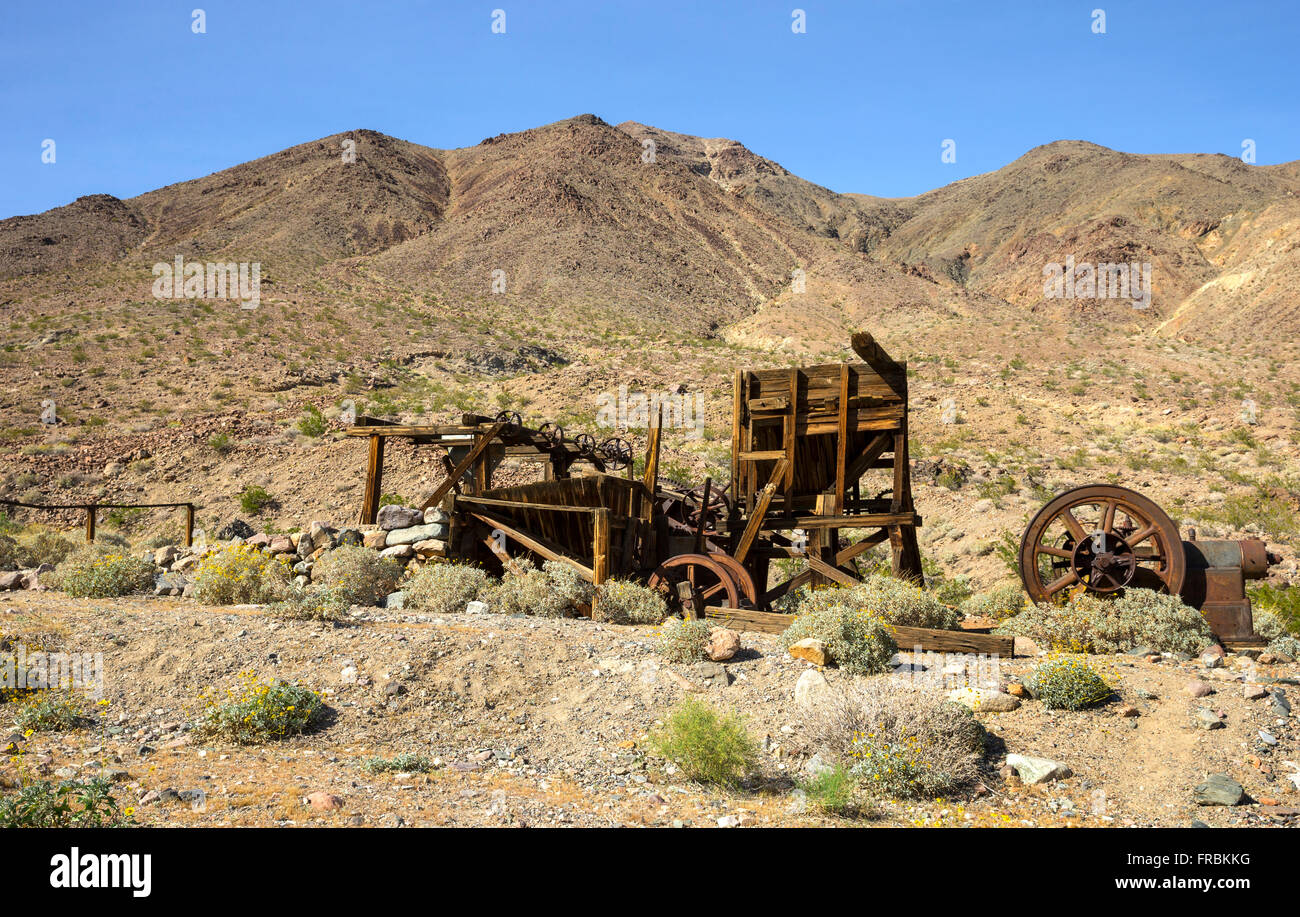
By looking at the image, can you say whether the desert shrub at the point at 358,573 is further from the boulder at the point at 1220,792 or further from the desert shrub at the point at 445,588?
the boulder at the point at 1220,792

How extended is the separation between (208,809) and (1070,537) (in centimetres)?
930

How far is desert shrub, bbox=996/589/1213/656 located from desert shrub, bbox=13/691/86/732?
892 centimetres

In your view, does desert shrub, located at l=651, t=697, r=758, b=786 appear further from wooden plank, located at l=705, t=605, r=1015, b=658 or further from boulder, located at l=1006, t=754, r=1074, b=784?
wooden plank, located at l=705, t=605, r=1015, b=658

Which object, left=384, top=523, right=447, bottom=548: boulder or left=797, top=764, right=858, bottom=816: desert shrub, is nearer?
left=797, top=764, right=858, bottom=816: desert shrub

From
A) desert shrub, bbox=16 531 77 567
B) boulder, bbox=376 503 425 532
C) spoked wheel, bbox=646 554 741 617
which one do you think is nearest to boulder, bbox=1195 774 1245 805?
spoked wheel, bbox=646 554 741 617

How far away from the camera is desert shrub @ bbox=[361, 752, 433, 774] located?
18.9ft

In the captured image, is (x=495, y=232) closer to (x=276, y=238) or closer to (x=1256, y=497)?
(x=276, y=238)

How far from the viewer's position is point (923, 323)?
48.2m

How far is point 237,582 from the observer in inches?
425

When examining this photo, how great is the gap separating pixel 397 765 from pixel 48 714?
9.21 feet

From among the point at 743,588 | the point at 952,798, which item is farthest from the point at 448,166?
the point at 952,798

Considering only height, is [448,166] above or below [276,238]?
above
